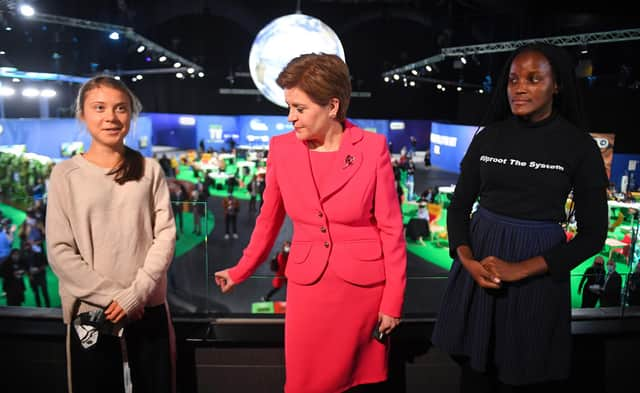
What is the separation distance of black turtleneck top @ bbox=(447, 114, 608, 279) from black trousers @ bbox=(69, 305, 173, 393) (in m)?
1.26

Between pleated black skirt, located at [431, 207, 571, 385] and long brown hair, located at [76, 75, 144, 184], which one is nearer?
pleated black skirt, located at [431, 207, 571, 385]

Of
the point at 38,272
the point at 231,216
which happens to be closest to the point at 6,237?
the point at 38,272

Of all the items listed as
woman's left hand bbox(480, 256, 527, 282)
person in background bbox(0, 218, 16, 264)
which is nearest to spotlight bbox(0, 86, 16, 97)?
person in background bbox(0, 218, 16, 264)

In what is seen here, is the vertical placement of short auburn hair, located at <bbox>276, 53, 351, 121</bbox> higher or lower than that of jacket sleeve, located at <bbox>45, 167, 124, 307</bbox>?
higher

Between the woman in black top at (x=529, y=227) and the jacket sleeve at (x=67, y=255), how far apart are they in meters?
1.19

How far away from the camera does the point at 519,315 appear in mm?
1450

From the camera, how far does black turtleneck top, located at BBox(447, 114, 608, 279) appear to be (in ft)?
4.53

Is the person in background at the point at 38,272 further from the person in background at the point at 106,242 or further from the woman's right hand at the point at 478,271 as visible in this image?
the woman's right hand at the point at 478,271

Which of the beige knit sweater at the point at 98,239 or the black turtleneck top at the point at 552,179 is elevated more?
the black turtleneck top at the point at 552,179

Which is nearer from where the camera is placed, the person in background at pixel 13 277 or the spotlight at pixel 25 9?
the person in background at pixel 13 277

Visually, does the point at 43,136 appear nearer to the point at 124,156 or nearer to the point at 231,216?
the point at 231,216

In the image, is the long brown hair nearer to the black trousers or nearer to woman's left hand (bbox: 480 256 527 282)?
the black trousers

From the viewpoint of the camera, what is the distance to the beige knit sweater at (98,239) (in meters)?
1.59

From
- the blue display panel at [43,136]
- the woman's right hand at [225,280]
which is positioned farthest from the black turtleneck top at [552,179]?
the blue display panel at [43,136]
